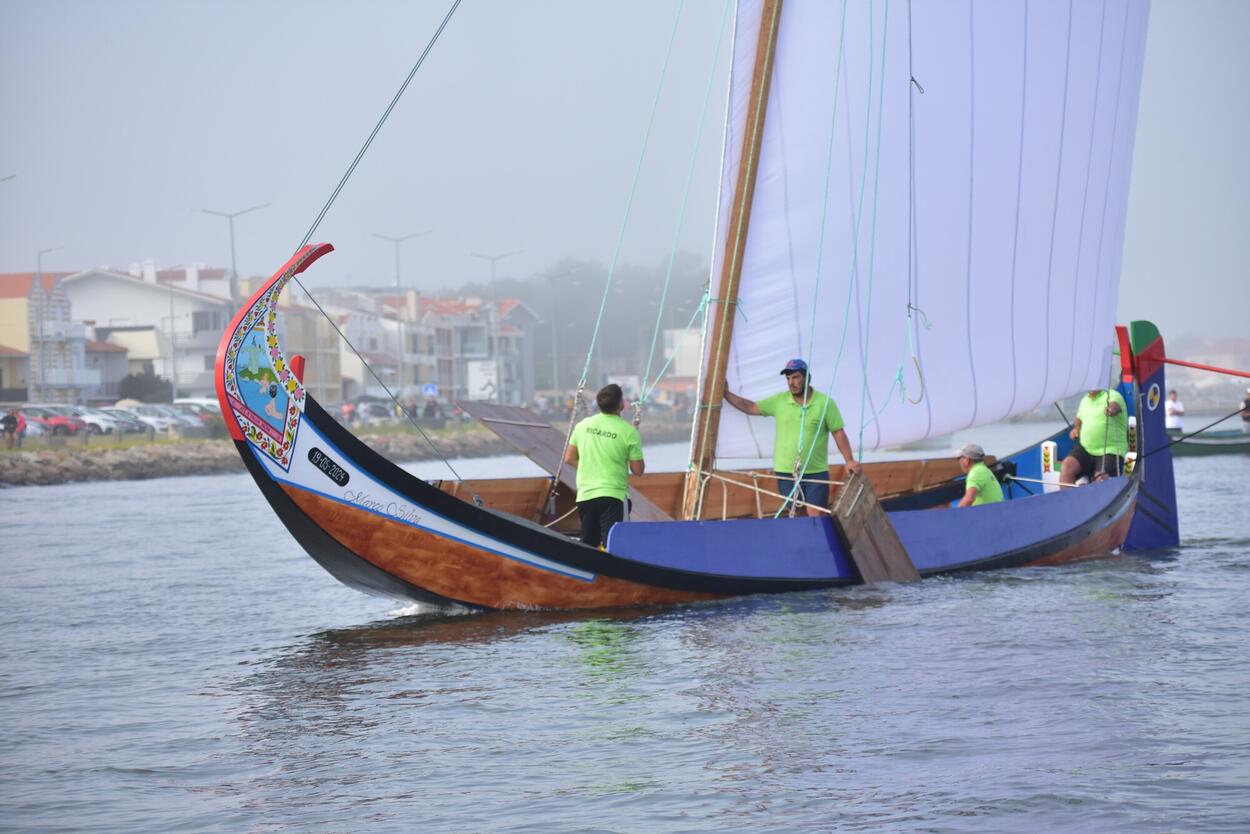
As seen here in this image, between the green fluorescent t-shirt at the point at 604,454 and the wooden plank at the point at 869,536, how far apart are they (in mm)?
1959

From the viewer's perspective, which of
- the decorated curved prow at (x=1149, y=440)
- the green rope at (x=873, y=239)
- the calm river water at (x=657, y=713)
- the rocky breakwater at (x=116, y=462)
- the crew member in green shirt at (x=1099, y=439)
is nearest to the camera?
the calm river water at (x=657, y=713)

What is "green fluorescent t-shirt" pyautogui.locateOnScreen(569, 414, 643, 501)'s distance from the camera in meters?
12.6

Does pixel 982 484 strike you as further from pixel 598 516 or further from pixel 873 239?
pixel 598 516

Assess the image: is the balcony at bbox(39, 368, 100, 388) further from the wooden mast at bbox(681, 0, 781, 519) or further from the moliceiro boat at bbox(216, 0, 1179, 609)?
the wooden mast at bbox(681, 0, 781, 519)

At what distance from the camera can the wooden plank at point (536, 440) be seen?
1432cm

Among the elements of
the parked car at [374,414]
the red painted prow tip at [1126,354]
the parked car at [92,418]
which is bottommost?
the parked car at [374,414]

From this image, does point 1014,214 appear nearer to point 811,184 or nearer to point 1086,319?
point 1086,319

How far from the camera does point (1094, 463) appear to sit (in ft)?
58.6

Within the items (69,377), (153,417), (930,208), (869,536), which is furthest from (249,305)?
(69,377)

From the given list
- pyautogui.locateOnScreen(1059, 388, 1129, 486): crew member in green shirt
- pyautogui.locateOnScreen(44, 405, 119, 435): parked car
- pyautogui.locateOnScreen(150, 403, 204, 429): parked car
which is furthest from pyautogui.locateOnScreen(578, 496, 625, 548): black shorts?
pyautogui.locateOnScreen(150, 403, 204, 429): parked car

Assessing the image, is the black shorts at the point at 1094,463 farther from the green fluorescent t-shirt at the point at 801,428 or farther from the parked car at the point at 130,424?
the parked car at the point at 130,424

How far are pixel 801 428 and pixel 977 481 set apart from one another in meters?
2.58

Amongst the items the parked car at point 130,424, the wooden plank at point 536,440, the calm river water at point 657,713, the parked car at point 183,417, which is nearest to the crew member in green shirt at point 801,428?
the calm river water at point 657,713

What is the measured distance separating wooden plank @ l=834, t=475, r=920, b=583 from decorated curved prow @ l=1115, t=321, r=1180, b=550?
514cm
